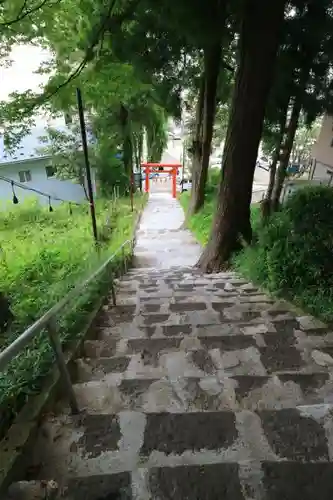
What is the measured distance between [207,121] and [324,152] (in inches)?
256

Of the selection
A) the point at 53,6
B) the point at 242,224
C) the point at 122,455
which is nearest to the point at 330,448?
the point at 122,455

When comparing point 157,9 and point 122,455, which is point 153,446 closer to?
point 122,455

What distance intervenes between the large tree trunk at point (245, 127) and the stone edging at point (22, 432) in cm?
426

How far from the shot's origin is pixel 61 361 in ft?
5.51

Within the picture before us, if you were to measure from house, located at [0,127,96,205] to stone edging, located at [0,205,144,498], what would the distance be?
1319 centimetres

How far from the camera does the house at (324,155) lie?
12.4 metres

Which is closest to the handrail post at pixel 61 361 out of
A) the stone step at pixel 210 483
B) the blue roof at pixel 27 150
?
the stone step at pixel 210 483

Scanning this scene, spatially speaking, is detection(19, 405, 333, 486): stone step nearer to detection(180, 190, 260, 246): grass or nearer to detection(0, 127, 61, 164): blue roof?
detection(180, 190, 260, 246): grass

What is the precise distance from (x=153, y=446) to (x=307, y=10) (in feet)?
20.8

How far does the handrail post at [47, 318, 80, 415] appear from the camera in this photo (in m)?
1.65

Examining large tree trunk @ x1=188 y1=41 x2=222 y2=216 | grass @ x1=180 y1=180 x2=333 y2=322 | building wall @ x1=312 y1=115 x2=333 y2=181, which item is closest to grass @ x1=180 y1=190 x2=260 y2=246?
large tree trunk @ x1=188 y1=41 x2=222 y2=216

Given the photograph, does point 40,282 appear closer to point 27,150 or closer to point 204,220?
point 204,220

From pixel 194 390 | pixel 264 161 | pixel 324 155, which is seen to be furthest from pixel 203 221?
pixel 194 390

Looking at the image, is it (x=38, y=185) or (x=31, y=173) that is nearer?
(x=31, y=173)
